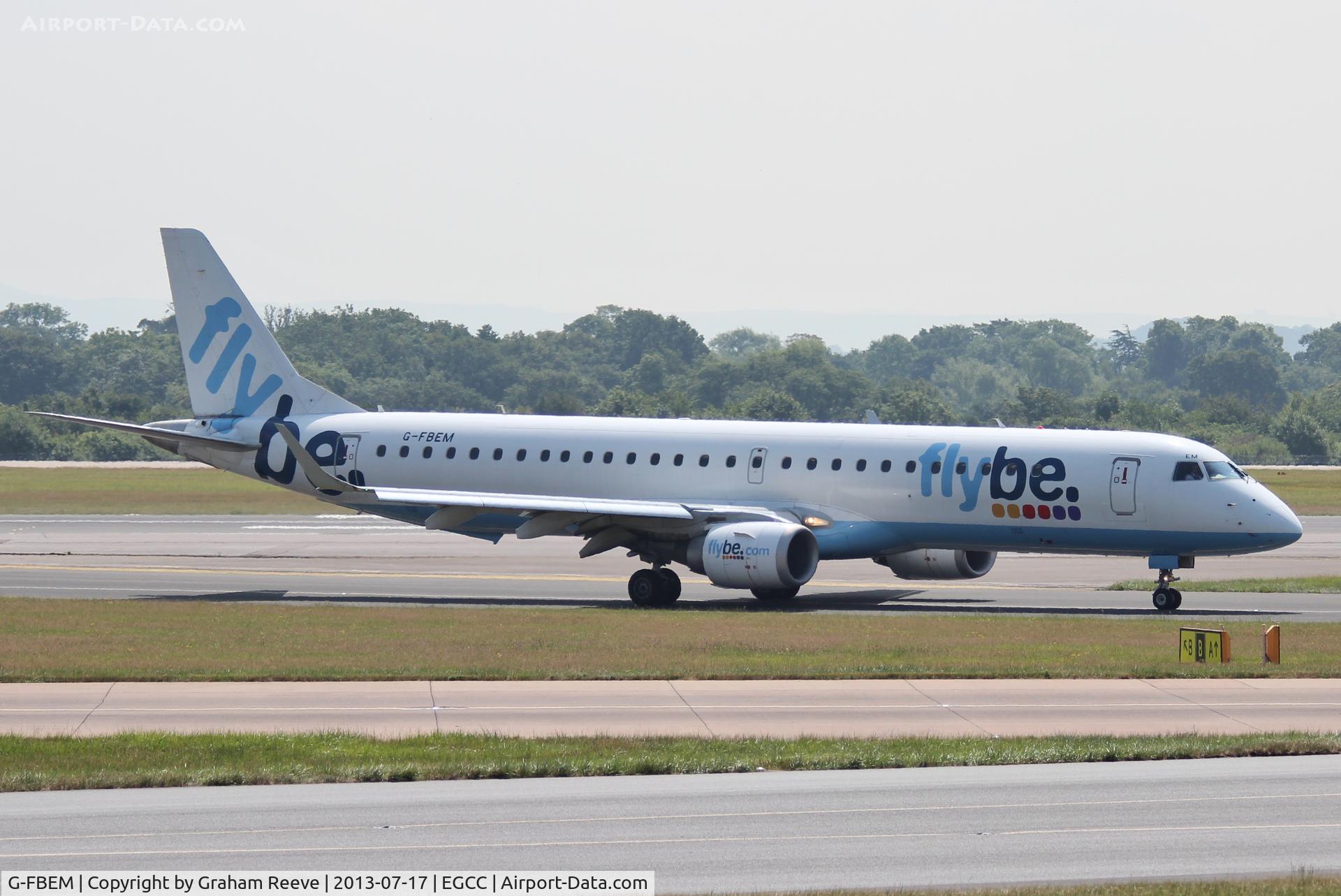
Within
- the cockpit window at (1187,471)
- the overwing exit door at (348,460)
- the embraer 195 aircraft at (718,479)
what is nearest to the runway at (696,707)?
the cockpit window at (1187,471)

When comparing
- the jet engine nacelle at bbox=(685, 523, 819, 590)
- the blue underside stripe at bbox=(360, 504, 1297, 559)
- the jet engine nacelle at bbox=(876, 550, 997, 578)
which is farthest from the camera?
the jet engine nacelle at bbox=(876, 550, 997, 578)

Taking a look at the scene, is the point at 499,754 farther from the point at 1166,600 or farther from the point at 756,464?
the point at 756,464

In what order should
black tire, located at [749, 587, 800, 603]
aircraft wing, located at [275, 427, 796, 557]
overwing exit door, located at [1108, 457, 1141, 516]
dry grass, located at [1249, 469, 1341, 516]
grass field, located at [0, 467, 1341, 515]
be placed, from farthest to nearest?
dry grass, located at [1249, 469, 1341, 516]
grass field, located at [0, 467, 1341, 515]
aircraft wing, located at [275, 427, 796, 557]
black tire, located at [749, 587, 800, 603]
overwing exit door, located at [1108, 457, 1141, 516]

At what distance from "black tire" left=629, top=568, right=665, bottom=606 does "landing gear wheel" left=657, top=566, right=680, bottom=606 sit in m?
0.08

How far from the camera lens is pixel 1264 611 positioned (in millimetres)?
35438

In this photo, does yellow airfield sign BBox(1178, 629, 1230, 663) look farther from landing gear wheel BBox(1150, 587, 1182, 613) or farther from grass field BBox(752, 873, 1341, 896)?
grass field BBox(752, 873, 1341, 896)

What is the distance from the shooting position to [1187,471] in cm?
3578

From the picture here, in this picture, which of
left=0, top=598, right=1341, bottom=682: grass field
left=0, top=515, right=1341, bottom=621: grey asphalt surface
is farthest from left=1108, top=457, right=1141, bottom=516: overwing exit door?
left=0, top=598, right=1341, bottom=682: grass field

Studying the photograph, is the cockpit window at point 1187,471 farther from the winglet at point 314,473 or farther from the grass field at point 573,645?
the winglet at point 314,473

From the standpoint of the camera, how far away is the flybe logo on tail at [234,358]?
44.9 meters

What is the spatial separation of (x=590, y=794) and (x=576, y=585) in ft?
86.9

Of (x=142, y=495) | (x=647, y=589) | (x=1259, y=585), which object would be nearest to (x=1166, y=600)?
(x=1259, y=585)

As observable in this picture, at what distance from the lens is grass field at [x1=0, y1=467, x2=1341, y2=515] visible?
7431cm

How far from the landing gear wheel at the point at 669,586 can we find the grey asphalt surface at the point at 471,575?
799mm
